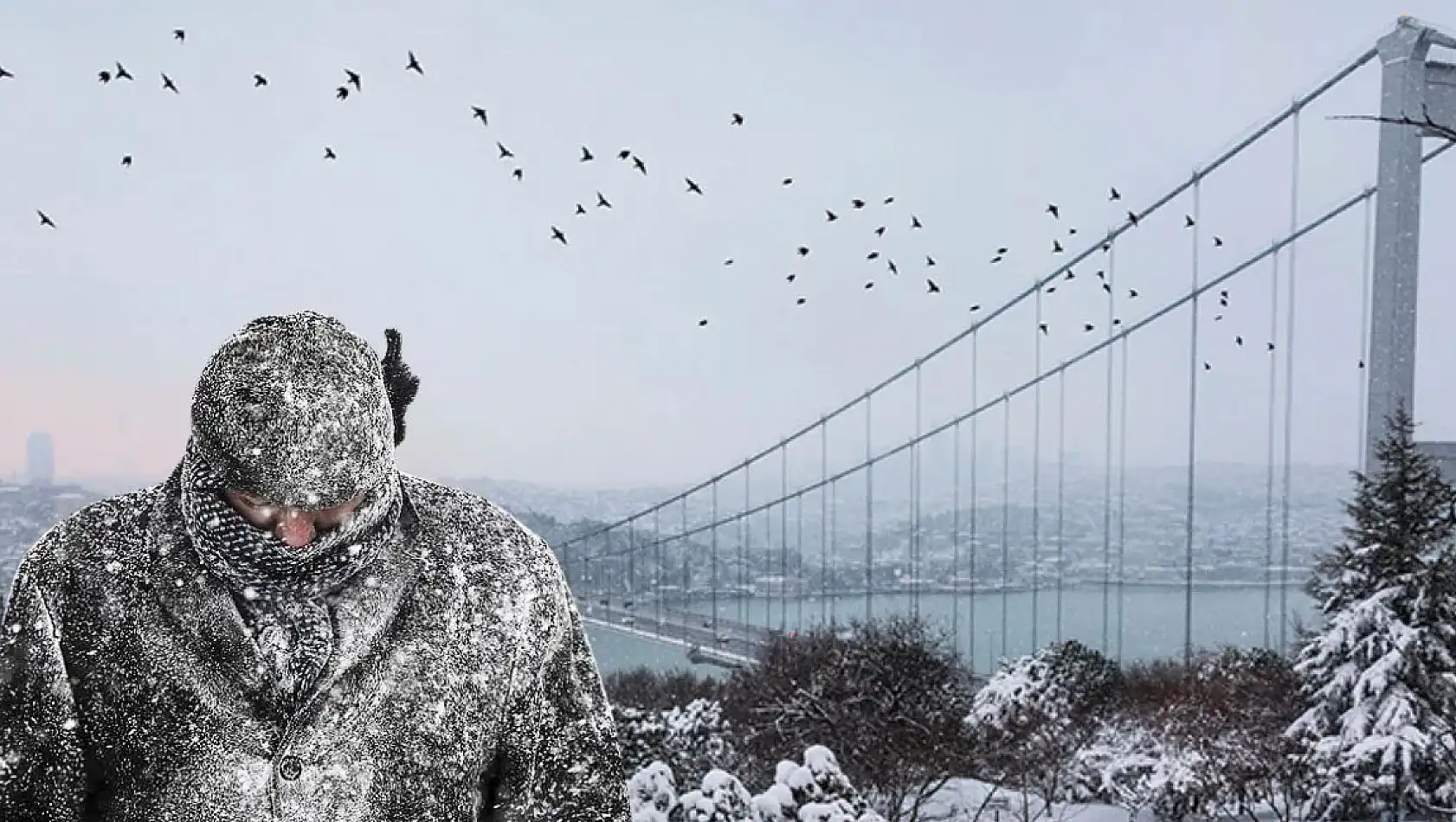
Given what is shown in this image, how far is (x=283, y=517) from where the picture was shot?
855mm

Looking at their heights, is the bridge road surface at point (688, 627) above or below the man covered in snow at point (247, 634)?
below

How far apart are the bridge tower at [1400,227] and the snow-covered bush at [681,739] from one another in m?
9.36

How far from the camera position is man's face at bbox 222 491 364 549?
854 millimetres

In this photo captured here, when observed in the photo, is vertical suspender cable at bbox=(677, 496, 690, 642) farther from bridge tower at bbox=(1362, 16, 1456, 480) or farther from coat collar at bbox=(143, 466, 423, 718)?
coat collar at bbox=(143, 466, 423, 718)

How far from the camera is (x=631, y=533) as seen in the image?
109ft

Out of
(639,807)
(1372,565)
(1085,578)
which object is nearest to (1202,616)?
(1085,578)

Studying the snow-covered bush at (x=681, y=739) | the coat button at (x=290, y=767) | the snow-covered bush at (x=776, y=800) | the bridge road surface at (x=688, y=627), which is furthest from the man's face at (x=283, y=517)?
the bridge road surface at (x=688, y=627)

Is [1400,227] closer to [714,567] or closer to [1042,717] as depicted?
[1042,717]

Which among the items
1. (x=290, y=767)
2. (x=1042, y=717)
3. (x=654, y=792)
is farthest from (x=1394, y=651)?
(x=290, y=767)

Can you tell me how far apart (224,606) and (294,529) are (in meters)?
0.09

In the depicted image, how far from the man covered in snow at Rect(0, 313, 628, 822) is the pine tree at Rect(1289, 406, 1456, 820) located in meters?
12.1

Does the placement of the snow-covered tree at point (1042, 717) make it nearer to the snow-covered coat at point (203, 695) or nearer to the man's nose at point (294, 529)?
the snow-covered coat at point (203, 695)

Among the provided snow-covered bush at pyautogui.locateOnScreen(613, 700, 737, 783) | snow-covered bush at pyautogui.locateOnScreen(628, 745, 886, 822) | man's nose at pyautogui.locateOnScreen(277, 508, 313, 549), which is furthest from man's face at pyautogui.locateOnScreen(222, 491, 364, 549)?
snow-covered bush at pyautogui.locateOnScreen(613, 700, 737, 783)

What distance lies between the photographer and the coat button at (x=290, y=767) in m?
0.88
